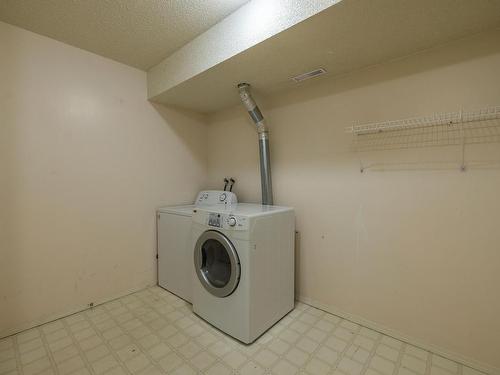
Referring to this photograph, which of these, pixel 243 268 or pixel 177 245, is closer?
pixel 243 268

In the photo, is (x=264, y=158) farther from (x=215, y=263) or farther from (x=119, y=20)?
(x=119, y=20)

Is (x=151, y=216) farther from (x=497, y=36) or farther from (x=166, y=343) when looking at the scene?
(x=497, y=36)

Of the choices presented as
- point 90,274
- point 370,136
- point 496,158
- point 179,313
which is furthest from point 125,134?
point 496,158

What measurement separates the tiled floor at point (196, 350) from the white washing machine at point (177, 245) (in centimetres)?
35

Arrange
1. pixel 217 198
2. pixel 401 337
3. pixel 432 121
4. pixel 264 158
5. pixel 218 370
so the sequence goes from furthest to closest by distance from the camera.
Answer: pixel 217 198 → pixel 264 158 → pixel 401 337 → pixel 432 121 → pixel 218 370

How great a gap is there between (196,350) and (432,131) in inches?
83.2

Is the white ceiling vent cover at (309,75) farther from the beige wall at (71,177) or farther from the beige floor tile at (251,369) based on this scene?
the beige floor tile at (251,369)

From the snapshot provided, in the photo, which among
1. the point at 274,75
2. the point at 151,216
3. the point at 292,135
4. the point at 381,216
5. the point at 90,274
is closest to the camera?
the point at 381,216

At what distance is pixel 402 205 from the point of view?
165cm

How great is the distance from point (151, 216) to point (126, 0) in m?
1.80

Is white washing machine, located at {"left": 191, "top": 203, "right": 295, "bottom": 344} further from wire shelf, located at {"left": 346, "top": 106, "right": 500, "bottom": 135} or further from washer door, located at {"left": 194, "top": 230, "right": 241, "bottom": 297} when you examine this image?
wire shelf, located at {"left": 346, "top": 106, "right": 500, "bottom": 135}

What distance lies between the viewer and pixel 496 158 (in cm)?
135

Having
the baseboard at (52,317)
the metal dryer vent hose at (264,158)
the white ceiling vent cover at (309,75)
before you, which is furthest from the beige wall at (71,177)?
the white ceiling vent cover at (309,75)

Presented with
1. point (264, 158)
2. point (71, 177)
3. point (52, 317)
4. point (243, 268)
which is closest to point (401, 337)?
point (243, 268)
